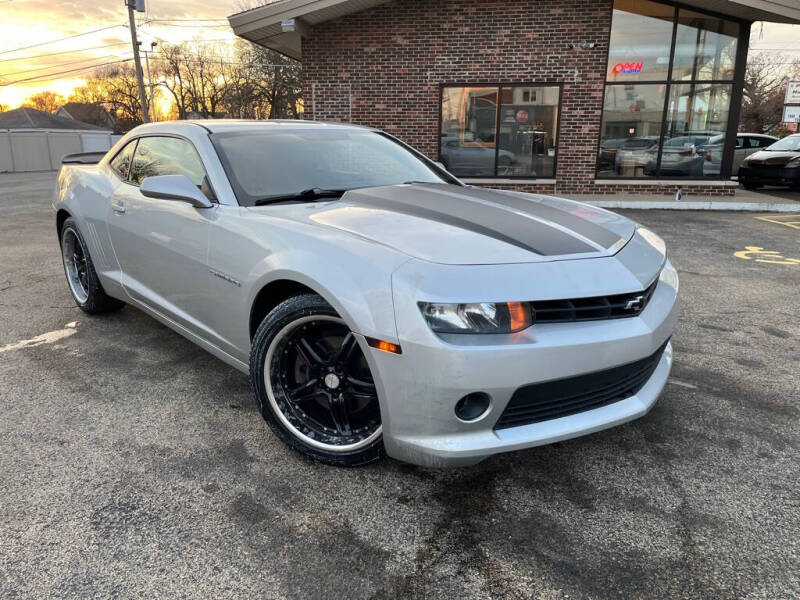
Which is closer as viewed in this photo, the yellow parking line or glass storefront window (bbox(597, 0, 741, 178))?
the yellow parking line

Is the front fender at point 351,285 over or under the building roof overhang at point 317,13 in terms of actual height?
under

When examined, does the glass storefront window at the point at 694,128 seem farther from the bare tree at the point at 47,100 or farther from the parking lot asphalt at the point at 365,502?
the bare tree at the point at 47,100

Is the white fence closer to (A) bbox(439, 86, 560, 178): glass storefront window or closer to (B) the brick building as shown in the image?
(B) the brick building

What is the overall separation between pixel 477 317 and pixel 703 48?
42.9ft

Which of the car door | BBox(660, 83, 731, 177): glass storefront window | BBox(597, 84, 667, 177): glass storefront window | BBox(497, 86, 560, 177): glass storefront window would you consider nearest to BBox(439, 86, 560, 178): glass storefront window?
BBox(497, 86, 560, 177): glass storefront window

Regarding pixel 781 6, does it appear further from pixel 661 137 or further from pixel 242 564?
pixel 242 564

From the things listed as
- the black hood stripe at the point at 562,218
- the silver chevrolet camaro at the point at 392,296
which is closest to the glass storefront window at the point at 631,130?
the silver chevrolet camaro at the point at 392,296

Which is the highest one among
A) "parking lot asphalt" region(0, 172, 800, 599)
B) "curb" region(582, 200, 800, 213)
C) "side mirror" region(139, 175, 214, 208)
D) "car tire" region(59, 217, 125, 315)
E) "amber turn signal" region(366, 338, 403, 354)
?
"side mirror" region(139, 175, 214, 208)

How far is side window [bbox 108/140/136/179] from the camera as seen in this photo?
4.10m

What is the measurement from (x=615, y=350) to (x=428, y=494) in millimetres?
943

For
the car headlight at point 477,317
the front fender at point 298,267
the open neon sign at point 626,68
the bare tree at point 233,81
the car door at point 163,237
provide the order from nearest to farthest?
1. the car headlight at point 477,317
2. the front fender at point 298,267
3. the car door at point 163,237
4. the open neon sign at point 626,68
5. the bare tree at point 233,81

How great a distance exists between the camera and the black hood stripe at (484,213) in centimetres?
244

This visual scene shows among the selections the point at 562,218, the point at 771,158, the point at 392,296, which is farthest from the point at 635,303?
the point at 771,158

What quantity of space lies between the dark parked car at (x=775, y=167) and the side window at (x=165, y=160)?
1545cm
